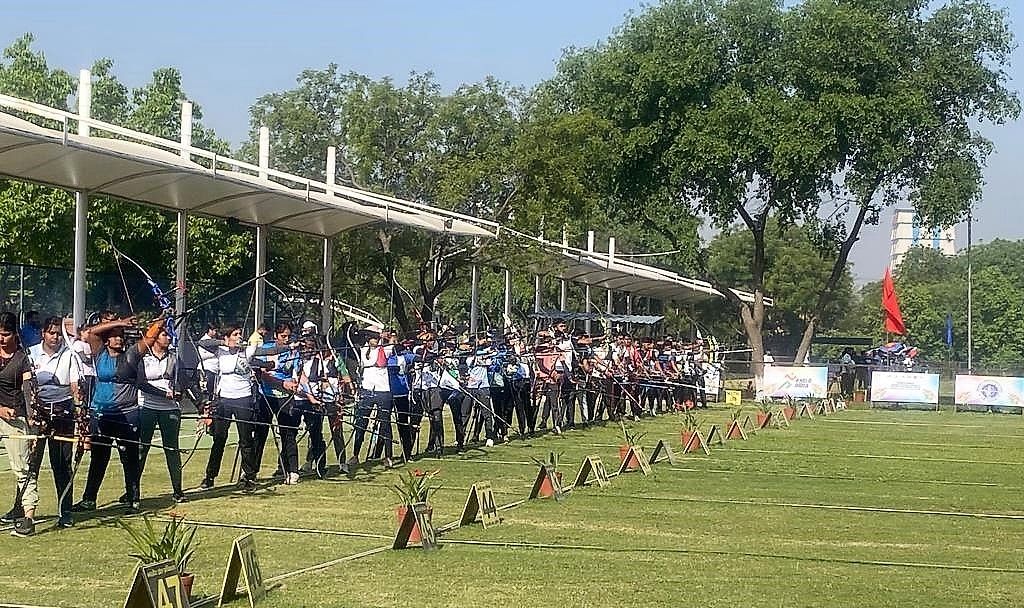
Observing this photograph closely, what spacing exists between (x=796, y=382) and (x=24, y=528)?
37226 millimetres

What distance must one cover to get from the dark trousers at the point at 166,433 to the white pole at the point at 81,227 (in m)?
6.86

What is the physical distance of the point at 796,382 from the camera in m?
48.1

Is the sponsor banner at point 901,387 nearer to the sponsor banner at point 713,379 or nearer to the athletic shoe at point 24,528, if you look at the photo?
the sponsor banner at point 713,379

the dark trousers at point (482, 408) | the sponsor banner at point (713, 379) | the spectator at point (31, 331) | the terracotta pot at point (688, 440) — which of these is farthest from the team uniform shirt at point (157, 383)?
the sponsor banner at point (713, 379)

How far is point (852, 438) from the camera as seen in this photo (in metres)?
31.3

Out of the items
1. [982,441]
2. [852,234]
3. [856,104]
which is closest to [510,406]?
[982,441]

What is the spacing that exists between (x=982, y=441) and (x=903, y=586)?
839 inches

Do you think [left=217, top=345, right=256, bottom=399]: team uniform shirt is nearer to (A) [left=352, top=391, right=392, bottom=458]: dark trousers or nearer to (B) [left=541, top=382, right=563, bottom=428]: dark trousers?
(A) [left=352, top=391, right=392, bottom=458]: dark trousers

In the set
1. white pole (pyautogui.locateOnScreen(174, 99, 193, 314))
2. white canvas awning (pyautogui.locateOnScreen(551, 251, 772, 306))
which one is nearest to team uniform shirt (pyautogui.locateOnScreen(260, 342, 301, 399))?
white pole (pyautogui.locateOnScreen(174, 99, 193, 314))

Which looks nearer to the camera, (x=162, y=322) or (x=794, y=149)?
(x=162, y=322)

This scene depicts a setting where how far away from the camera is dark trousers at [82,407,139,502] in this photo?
1485 cm

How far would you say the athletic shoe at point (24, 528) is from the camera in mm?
13312

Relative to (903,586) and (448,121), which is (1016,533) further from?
(448,121)

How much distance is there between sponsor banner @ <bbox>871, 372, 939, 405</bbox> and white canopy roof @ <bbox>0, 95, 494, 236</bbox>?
20.7 m
